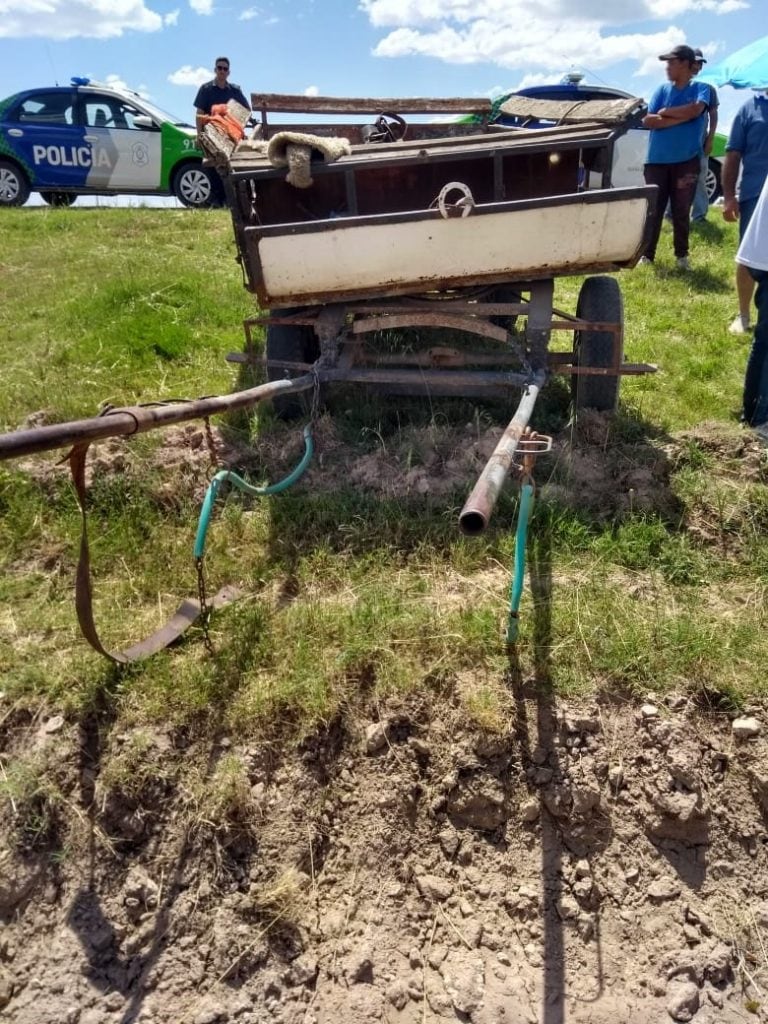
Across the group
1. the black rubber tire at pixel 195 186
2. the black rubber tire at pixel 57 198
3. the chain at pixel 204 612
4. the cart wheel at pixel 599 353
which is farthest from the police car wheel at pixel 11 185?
the chain at pixel 204 612

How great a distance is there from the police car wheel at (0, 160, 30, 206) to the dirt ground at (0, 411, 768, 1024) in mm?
11061

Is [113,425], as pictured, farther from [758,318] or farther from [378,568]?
[758,318]

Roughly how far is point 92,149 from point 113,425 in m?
11.3

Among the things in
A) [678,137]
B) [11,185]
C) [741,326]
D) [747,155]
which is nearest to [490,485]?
[747,155]

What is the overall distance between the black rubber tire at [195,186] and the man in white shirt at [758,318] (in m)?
9.62

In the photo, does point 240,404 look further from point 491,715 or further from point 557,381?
point 557,381

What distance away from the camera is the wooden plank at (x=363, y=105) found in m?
5.64

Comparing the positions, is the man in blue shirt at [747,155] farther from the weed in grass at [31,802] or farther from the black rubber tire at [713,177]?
the black rubber tire at [713,177]

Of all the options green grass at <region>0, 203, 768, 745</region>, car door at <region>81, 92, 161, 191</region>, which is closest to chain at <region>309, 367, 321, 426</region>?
green grass at <region>0, 203, 768, 745</region>

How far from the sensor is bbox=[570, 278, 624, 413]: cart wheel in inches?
166

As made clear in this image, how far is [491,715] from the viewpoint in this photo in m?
2.64

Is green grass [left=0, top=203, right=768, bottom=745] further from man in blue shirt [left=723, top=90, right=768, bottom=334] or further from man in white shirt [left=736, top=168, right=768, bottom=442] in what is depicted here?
man in blue shirt [left=723, top=90, right=768, bottom=334]

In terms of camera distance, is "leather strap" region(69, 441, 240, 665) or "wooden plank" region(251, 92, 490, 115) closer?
"leather strap" region(69, 441, 240, 665)

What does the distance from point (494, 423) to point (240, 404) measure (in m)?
1.77
